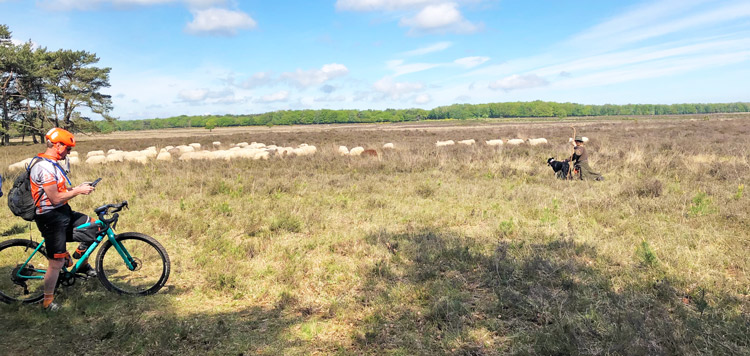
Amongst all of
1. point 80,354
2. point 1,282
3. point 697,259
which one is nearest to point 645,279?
point 697,259

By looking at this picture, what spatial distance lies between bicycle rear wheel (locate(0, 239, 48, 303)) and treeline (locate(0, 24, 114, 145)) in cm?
4361

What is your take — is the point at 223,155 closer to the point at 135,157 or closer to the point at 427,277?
the point at 135,157

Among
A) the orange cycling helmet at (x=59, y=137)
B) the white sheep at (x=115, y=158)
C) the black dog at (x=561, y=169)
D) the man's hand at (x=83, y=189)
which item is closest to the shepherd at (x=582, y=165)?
the black dog at (x=561, y=169)

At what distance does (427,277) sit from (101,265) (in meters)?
4.28

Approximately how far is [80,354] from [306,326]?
218cm

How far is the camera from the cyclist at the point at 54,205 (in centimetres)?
389

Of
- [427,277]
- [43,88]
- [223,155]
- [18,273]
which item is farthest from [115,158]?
[43,88]

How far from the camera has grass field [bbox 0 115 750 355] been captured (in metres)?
3.66

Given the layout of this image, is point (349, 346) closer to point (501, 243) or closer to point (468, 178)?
point (501, 243)

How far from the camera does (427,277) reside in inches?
199

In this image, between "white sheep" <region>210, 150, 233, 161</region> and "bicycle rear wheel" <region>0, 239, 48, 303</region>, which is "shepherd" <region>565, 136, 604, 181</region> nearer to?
"bicycle rear wheel" <region>0, 239, 48, 303</region>

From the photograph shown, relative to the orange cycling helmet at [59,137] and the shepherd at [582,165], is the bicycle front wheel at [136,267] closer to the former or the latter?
the orange cycling helmet at [59,137]

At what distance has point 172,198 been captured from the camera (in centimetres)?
983

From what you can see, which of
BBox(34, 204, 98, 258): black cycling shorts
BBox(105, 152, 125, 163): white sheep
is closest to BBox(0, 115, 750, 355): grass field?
BBox(34, 204, 98, 258): black cycling shorts
